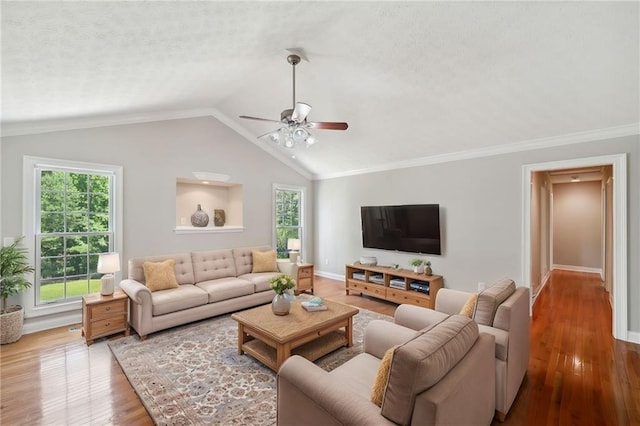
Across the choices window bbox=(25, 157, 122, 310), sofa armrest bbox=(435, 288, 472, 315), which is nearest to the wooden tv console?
sofa armrest bbox=(435, 288, 472, 315)

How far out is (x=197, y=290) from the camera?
13.0 ft

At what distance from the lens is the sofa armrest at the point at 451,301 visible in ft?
9.44

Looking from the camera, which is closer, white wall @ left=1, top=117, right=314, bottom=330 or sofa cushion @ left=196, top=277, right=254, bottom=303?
white wall @ left=1, top=117, right=314, bottom=330

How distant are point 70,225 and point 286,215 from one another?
3.80m

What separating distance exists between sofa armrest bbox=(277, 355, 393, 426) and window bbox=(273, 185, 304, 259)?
473 cm

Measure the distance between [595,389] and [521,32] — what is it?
3.12m

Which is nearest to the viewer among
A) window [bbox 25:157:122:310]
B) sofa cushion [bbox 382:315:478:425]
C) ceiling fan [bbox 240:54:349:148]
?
sofa cushion [bbox 382:315:478:425]

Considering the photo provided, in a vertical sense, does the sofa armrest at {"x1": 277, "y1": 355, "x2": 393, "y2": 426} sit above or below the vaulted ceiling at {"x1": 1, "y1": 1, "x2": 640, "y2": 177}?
below

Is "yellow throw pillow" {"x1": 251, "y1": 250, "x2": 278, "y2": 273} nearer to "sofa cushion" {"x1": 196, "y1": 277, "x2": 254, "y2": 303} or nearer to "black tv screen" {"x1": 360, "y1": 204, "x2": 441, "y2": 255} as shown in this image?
"sofa cushion" {"x1": 196, "y1": 277, "x2": 254, "y2": 303}

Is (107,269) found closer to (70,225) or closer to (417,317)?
(70,225)

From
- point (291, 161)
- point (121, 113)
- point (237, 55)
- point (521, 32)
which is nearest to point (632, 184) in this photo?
point (521, 32)

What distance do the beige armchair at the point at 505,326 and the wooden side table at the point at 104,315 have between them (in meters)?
3.38

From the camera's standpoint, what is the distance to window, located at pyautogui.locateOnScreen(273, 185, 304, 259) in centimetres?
637

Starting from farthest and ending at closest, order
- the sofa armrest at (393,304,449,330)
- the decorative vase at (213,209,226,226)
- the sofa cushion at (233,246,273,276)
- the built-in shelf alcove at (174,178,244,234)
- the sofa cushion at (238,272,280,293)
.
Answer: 1. the decorative vase at (213,209,226,226)
2. the built-in shelf alcove at (174,178,244,234)
3. the sofa cushion at (233,246,273,276)
4. the sofa cushion at (238,272,280,293)
5. the sofa armrest at (393,304,449,330)
